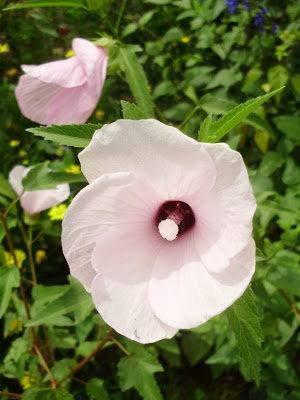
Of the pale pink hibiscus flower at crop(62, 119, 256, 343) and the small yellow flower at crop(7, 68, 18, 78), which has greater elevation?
the pale pink hibiscus flower at crop(62, 119, 256, 343)

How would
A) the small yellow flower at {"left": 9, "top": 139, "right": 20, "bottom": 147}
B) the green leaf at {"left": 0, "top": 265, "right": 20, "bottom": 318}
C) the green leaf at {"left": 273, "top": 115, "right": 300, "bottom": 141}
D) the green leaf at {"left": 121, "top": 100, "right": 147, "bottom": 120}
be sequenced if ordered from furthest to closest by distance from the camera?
the small yellow flower at {"left": 9, "top": 139, "right": 20, "bottom": 147} → the green leaf at {"left": 273, "top": 115, "right": 300, "bottom": 141} → the green leaf at {"left": 0, "top": 265, "right": 20, "bottom": 318} → the green leaf at {"left": 121, "top": 100, "right": 147, "bottom": 120}

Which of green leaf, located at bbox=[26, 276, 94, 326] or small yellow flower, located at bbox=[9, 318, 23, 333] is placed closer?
green leaf, located at bbox=[26, 276, 94, 326]

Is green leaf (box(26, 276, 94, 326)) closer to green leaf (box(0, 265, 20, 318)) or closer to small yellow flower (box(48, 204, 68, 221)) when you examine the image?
green leaf (box(0, 265, 20, 318))

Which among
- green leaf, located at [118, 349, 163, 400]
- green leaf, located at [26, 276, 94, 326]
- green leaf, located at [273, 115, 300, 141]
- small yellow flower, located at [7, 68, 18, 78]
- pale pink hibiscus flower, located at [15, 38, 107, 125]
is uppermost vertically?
pale pink hibiscus flower, located at [15, 38, 107, 125]

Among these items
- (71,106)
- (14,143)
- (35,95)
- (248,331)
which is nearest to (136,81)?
(71,106)

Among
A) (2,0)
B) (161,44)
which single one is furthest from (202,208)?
(2,0)

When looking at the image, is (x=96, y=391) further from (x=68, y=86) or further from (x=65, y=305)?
(x=68, y=86)

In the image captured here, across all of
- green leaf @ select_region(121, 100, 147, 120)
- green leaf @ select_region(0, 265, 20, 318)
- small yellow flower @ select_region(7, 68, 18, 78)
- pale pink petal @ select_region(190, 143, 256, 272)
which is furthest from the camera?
small yellow flower @ select_region(7, 68, 18, 78)

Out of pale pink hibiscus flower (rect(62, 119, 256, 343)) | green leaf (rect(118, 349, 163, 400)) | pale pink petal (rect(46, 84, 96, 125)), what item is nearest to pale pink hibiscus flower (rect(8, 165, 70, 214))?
pale pink petal (rect(46, 84, 96, 125))

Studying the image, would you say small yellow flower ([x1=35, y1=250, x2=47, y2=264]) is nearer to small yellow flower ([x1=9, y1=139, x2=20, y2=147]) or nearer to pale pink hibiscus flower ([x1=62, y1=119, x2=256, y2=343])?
small yellow flower ([x1=9, y1=139, x2=20, y2=147])
